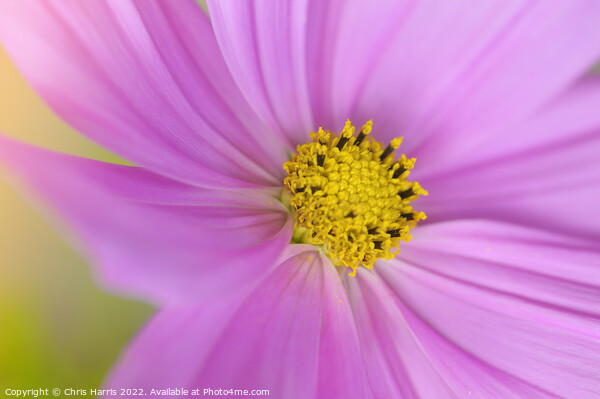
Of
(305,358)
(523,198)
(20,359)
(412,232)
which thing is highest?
(523,198)

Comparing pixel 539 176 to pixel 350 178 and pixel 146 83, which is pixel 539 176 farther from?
pixel 146 83

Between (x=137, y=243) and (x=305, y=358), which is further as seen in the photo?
(x=305, y=358)

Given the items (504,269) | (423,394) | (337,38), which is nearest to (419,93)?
(337,38)

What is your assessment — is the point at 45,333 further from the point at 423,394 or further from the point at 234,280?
the point at 423,394

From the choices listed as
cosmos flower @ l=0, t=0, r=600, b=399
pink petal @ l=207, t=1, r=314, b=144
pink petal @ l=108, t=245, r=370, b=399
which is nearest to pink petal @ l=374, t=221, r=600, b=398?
cosmos flower @ l=0, t=0, r=600, b=399

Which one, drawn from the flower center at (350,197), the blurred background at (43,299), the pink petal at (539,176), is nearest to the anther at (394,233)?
the flower center at (350,197)
